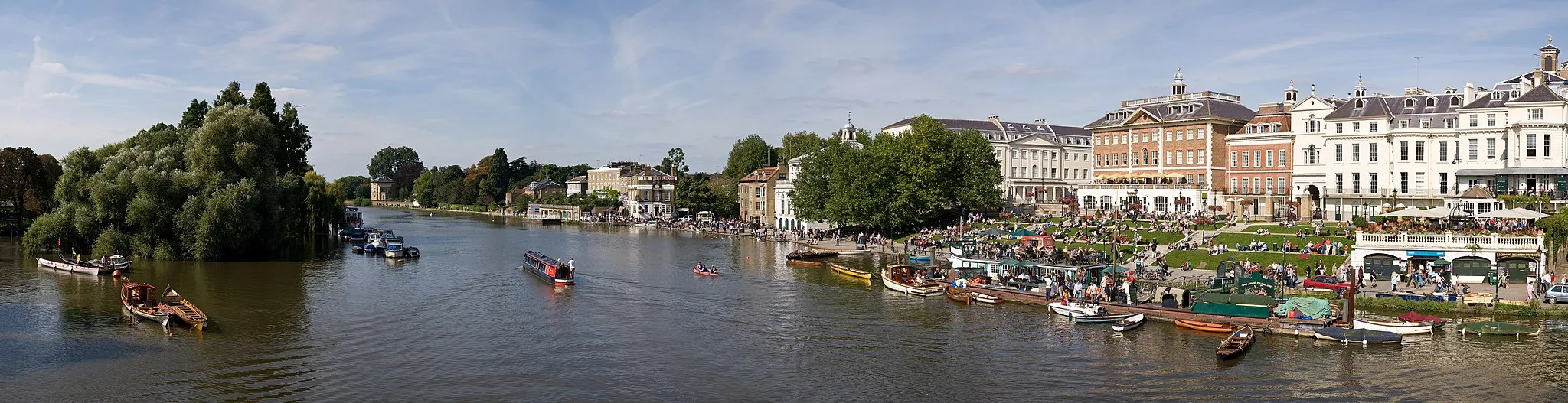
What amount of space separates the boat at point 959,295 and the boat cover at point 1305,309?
1211cm

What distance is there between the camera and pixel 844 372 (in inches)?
1212

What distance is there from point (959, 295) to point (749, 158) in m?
112

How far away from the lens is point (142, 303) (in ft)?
129

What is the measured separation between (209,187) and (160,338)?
2893cm

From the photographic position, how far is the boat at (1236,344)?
1244 inches

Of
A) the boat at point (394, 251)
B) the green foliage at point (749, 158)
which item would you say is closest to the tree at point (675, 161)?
the green foliage at point (749, 158)

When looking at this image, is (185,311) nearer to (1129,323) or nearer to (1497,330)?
(1129,323)

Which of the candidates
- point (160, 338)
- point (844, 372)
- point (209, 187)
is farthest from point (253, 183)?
point (844, 372)

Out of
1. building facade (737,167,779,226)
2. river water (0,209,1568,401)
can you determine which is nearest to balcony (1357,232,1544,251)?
river water (0,209,1568,401)

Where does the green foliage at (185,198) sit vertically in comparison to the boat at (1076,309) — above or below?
above

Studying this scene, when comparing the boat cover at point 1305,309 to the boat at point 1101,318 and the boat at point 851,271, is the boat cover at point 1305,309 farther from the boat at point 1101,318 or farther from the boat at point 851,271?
the boat at point 851,271

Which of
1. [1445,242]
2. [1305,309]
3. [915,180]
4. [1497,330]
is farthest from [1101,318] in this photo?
[915,180]

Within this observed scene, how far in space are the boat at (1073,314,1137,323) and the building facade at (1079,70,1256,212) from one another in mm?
38158

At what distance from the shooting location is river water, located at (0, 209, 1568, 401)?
2805cm
